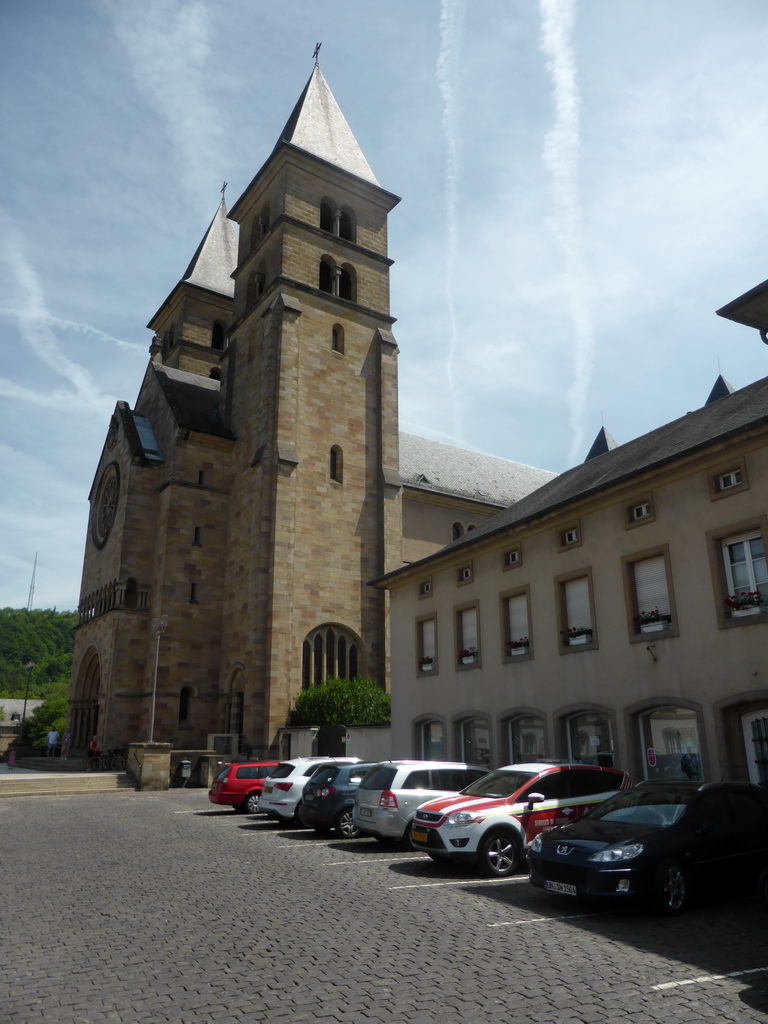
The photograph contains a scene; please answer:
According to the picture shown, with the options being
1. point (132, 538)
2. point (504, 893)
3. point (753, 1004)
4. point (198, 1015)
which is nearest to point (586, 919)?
point (504, 893)

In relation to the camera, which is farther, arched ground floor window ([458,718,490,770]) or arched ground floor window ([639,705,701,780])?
arched ground floor window ([458,718,490,770])

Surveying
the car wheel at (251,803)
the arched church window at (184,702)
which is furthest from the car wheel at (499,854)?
the arched church window at (184,702)

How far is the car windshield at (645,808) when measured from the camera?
30.4ft

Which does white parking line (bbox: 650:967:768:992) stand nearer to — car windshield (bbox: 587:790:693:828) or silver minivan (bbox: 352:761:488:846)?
car windshield (bbox: 587:790:693:828)

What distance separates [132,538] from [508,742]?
909 inches

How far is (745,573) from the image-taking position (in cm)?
1474

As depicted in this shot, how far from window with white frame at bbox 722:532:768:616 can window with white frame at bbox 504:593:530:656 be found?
5.91 meters

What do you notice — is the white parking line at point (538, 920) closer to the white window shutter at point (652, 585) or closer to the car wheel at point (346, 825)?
the car wheel at point (346, 825)

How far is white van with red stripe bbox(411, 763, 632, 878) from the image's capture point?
1105cm

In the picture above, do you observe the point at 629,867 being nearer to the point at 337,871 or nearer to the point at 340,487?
the point at 337,871

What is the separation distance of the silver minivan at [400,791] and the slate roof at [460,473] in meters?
27.1

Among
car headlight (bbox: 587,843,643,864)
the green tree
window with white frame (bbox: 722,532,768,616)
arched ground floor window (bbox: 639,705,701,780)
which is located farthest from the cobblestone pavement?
the green tree

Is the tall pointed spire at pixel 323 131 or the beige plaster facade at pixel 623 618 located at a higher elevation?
the tall pointed spire at pixel 323 131

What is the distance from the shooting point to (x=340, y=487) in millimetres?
35938
